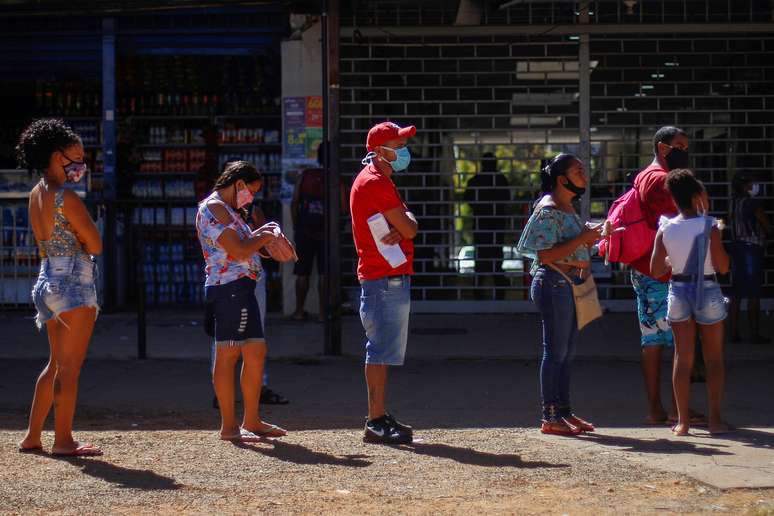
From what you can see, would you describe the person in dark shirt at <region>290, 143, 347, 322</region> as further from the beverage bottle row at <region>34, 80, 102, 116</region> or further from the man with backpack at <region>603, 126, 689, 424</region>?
the man with backpack at <region>603, 126, 689, 424</region>

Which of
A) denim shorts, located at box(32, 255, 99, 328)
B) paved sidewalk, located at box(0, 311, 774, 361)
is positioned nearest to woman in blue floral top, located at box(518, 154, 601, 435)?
denim shorts, located at box(32, 255, 99, 328)

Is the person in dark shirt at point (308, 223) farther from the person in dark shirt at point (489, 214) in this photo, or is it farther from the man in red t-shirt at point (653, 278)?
the man in red t-shirt at point (653, 278)

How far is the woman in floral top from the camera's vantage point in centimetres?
784

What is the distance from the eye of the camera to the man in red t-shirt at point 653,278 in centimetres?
838

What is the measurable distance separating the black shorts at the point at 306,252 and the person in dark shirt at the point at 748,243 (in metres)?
4.63

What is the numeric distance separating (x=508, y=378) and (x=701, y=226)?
11.0 feet

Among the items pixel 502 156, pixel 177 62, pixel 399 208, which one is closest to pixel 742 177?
pixel 502 156

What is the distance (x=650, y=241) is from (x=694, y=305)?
Result: 0.61m

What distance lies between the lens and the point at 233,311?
7.87m

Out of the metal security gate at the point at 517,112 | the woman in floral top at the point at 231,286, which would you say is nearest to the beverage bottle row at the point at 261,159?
the metal security gate at the point at 517,112

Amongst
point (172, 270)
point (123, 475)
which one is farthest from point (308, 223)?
point (123, 475)

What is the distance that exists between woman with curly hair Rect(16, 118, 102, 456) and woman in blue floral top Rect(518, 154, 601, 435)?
2839mm

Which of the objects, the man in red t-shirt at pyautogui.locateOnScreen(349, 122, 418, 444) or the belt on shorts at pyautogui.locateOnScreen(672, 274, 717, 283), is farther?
the belt on shorts at pyautogui.locateOnScreen(672, 274, 717, 283)

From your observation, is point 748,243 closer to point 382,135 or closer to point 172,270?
point 382,135
